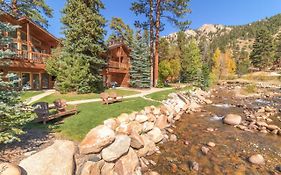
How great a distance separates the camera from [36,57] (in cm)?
2325

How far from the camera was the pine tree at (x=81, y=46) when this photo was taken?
59.0ft

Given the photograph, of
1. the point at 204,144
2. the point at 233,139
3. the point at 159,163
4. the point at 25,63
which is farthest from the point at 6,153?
the point at 25,63

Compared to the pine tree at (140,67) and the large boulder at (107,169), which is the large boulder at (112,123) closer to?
the large boulder at (107,169)

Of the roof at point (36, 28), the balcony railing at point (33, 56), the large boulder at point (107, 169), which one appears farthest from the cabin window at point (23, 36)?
the large boulder at point (107, 169)

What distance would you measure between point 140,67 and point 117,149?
21364 mm

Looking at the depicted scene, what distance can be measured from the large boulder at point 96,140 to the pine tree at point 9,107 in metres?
2.33

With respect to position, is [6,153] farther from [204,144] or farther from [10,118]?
[204,144]

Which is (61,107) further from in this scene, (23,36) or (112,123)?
(23,36)

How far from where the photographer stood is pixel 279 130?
13266 mm

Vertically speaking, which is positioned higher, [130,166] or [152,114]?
[152,114]

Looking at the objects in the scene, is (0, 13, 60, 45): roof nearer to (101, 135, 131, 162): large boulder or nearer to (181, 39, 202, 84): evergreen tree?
(101, 135, 131, 162): large boulder

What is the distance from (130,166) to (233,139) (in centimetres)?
742

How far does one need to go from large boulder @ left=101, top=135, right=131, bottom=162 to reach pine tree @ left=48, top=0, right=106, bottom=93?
35.9 ft

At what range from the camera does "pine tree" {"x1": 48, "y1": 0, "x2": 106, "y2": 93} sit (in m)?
18.0
